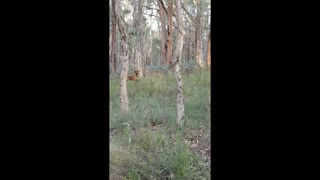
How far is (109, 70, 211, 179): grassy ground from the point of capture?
2.88 metres

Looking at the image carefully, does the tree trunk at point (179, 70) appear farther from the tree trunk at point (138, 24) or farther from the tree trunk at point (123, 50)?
the tree trunk at point (138, 24)

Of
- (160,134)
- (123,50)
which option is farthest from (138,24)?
(160,134)

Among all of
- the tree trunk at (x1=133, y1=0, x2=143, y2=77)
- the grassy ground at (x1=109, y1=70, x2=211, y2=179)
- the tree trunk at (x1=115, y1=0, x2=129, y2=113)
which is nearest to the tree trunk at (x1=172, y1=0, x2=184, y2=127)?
the grassy ground at (x1=109, y1=70, x2=211, y2=179)

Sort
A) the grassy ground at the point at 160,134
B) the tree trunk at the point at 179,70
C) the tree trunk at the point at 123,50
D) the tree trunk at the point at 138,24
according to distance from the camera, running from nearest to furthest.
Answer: the grassy ground at the point at 160,134, the tree trunk at the point at 179,70, the tree trunk at the point at 123,50, the tree trunk at the point at 138,24

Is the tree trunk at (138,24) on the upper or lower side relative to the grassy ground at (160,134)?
upper

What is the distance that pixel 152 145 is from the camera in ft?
11.5

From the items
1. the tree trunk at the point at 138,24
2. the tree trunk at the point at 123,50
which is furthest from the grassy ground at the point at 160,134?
the tree trunk at the point at 138,24

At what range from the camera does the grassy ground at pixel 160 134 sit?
Result: 2875 mm
